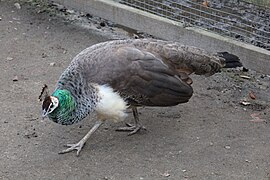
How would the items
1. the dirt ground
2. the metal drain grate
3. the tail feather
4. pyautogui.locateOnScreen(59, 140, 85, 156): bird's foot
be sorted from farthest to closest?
the metal drain grate → the tail feather → pyautogui.locateOnScreen(59, 140, 85, 156): bird's foot → the dirt ground

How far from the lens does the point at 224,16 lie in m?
5.53

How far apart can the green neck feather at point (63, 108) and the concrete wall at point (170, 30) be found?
166 cm

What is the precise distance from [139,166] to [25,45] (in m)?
2.23

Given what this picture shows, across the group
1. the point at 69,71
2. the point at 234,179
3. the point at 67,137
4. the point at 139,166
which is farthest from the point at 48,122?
the point at 234,179

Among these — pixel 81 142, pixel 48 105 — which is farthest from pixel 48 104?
pixel 81 142

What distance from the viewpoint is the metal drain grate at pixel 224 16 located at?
530 cm

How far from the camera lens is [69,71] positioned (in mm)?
4004

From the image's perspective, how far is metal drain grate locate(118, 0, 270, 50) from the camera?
5305 millimetres

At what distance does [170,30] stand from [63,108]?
1809mm

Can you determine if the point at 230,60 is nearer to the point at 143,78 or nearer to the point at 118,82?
the point at 143,78

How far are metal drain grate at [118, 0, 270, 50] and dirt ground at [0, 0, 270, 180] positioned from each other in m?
0.35

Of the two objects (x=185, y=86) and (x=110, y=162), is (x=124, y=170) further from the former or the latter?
(x=185, y=86)

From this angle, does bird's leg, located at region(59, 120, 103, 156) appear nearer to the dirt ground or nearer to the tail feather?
the dirt ground

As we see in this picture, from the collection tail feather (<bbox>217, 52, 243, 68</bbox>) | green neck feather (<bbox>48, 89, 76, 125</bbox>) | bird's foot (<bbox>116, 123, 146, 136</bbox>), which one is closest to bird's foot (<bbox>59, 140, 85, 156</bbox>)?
green neck feather (<bbox>48, 89, 76, 125</bbox>)
